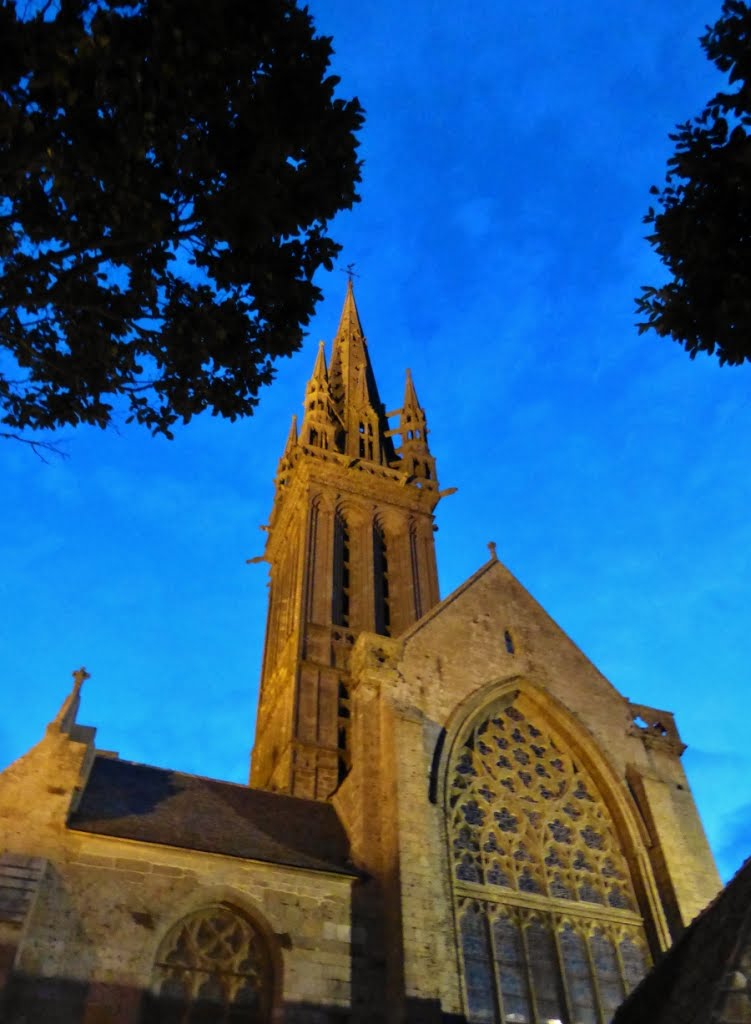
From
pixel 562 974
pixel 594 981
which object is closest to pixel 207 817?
pixel 562 974

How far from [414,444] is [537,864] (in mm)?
21049

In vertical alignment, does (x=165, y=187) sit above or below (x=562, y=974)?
above

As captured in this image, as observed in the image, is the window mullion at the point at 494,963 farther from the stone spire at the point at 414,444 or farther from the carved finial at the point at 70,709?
the stone spire at the point at 414,444

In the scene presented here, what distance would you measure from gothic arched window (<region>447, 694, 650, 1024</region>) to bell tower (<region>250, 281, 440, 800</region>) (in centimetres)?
641

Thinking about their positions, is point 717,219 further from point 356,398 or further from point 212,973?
point 356,398

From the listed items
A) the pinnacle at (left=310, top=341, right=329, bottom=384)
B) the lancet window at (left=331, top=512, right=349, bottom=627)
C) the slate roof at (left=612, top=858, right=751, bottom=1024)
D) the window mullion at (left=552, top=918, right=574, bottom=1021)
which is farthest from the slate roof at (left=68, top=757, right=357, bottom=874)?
the pinnacle at (left=310, top=341, right=329, bottom=384)

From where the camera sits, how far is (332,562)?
2825 centimetres

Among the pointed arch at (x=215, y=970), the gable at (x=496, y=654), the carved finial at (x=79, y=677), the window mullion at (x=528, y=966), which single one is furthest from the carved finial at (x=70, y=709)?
the window mullion at (x=528, y=966)

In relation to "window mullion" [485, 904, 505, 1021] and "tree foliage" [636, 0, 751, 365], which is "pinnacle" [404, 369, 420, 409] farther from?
"tree foliage" [636, 0, 751, 365]

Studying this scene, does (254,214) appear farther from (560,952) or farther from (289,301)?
(560,952)

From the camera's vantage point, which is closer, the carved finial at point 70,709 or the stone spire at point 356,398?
the carved finial at point 70,709

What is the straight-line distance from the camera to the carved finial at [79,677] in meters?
16.2

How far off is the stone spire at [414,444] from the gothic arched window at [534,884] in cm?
1619

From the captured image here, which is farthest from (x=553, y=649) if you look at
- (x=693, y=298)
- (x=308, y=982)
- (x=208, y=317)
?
(x=208, y=317)
